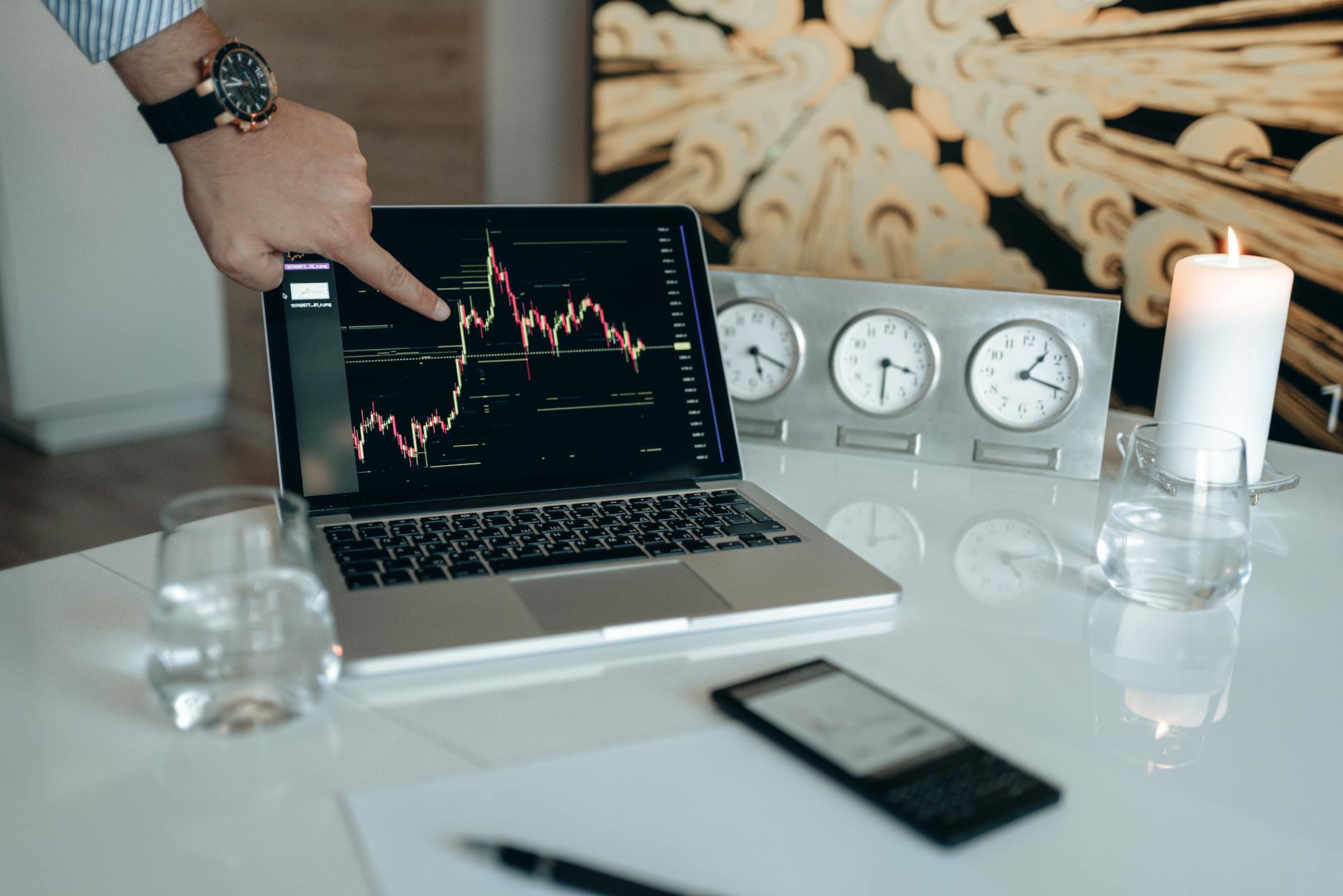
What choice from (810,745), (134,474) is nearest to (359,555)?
(810,745)

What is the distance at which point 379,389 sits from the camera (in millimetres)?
926

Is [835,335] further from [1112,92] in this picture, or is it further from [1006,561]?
[1112,92]

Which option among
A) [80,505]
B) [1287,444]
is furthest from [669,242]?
[80,505]

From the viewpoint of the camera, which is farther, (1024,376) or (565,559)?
(1024,376)

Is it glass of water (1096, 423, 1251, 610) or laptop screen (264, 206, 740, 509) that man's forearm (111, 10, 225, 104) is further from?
glass of water (1096, 423, 1251, 610)

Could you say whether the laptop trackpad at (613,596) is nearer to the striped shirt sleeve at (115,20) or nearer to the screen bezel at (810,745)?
the screen bezel at (810,745)

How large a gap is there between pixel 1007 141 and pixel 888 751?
99cm

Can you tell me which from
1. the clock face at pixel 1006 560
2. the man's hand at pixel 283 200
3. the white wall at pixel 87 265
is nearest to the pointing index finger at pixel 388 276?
the man's hand at pixel 283 200

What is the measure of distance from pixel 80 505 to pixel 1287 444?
2555 mm

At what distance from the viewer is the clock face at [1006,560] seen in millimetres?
824

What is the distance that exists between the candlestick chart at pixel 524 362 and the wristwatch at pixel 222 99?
153 mm

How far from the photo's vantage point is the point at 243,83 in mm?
862

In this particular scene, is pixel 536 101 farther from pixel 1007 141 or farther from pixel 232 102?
pixel 232 102

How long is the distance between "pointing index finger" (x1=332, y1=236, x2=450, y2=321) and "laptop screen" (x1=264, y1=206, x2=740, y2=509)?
0.05ft
